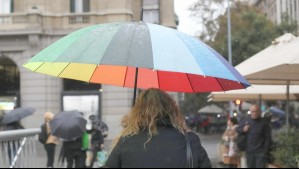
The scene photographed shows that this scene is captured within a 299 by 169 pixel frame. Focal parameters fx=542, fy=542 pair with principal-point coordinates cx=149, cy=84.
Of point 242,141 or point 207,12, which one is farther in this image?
point 207,12

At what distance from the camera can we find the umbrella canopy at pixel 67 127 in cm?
1171

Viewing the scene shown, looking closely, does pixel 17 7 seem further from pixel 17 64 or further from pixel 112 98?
pixel 112 98

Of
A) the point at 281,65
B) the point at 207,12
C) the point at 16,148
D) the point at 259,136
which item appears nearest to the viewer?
the point at 281,65

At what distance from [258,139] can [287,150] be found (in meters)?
0.74

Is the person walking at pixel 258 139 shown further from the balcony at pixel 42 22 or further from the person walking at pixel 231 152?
the balcony at pixel 42 22

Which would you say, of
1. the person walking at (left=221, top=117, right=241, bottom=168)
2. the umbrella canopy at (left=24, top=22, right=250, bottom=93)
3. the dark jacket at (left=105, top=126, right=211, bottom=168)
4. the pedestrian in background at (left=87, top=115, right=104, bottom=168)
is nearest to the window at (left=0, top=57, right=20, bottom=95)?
the pedestrian in background at (left=87, top=115, right=104, bottom=168)

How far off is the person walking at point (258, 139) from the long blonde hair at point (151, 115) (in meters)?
7.31

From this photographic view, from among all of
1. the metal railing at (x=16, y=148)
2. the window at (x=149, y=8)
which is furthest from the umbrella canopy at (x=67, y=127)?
the window at (x=149, y=8)

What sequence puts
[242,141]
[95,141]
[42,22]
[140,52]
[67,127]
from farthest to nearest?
[42,22]
[95,141]
[67,127]
[242,141]
[140,52]

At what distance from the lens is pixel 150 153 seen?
11.4 feet

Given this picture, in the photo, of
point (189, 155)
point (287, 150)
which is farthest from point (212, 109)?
point (189, 155)

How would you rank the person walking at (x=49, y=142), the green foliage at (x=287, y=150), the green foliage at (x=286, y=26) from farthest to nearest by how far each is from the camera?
the green foliage at (x=286, y=26)
the person walking at (x=49, y=142)
the green foliage at (x=287, y=150)

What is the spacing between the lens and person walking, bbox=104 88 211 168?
3.46 meters

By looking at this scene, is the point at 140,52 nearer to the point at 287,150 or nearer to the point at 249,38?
the point at 287,150
